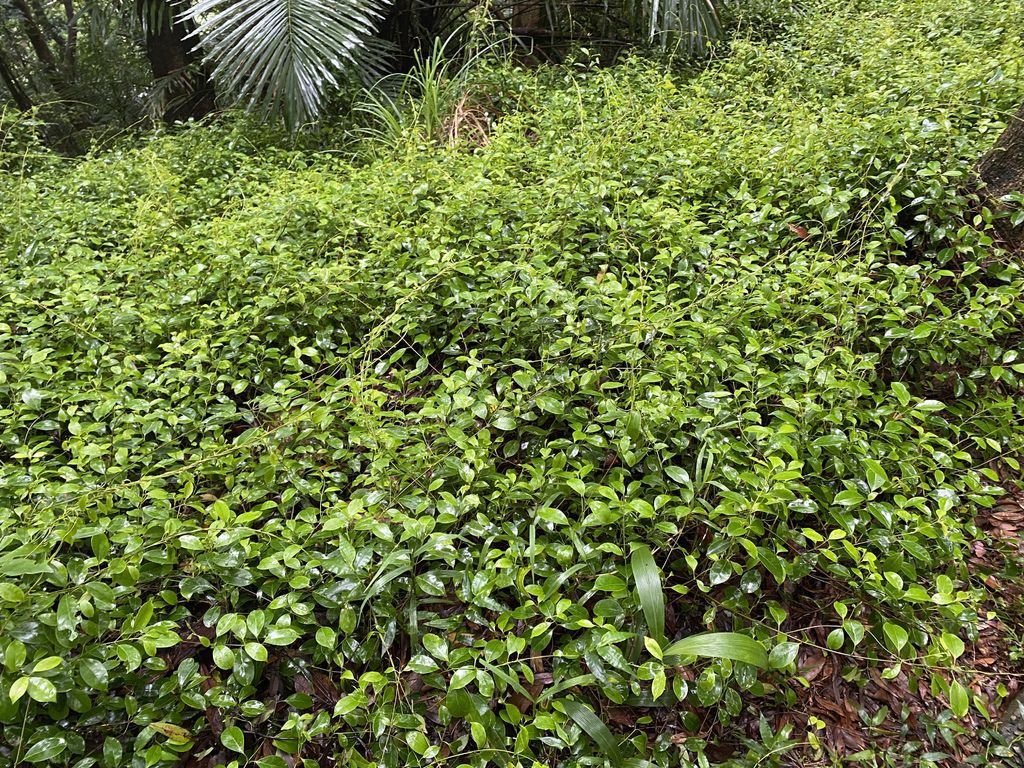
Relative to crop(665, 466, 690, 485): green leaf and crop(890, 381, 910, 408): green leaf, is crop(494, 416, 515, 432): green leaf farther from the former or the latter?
crop(890, 381, 910, 408): green leaf

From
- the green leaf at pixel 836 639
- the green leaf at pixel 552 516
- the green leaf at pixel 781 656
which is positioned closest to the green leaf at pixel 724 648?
the green leaf at pixel 781 656

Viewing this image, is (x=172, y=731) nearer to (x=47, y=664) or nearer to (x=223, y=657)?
(x=223, y=657)

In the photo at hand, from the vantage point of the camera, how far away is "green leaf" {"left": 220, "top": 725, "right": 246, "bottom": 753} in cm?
114

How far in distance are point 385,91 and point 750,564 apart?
402cm

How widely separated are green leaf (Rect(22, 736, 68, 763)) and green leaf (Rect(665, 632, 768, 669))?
122cm

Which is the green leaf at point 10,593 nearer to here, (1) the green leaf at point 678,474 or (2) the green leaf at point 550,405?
(2) the green leaf at point 550,405

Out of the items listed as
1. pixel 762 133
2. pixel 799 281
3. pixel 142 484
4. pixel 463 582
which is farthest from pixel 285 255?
pixel 762 133

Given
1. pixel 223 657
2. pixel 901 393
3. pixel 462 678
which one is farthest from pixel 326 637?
pixel 901 393

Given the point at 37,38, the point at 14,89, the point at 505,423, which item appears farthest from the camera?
the point at 37,38

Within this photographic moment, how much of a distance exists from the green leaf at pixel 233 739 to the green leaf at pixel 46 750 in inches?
11.2

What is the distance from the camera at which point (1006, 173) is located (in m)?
2.16

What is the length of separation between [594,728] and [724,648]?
12.9 inches

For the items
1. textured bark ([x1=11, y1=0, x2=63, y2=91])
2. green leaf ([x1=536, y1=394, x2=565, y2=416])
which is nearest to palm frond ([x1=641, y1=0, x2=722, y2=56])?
green leaf ([x1=536, y1=394, x2=565, y2=416])

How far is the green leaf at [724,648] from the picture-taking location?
1231 mm
